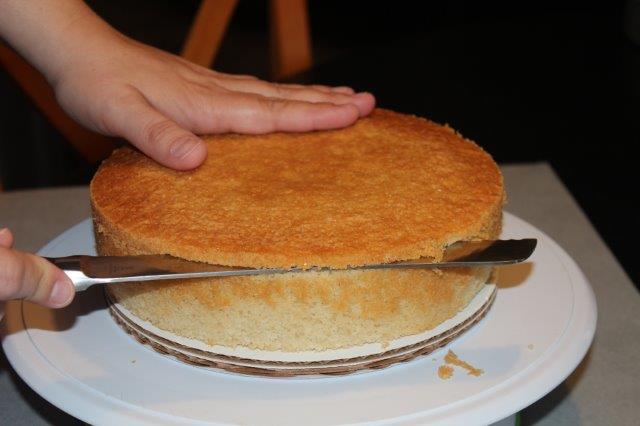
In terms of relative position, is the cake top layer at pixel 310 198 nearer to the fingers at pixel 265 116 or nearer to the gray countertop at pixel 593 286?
the fingers at pixel 265 116

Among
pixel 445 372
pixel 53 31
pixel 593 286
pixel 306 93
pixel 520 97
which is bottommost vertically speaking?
pixel 520 97

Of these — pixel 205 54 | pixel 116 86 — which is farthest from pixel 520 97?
pixel 116 86

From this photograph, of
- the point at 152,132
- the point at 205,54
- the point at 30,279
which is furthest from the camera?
the point at 205,54

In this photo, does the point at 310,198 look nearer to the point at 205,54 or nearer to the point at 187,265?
the point at 187,265

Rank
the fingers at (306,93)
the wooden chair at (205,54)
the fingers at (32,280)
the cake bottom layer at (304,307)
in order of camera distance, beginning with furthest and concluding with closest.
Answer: the wooden chair at (205,54), the fingers at (306,93), the cake bottom layer at (304,307), the fingers at (32,280)

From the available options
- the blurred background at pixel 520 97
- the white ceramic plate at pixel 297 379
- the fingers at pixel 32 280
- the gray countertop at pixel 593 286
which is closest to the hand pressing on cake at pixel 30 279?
the fingers at pixel 32 280

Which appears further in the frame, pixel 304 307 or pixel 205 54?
pixel 205 54

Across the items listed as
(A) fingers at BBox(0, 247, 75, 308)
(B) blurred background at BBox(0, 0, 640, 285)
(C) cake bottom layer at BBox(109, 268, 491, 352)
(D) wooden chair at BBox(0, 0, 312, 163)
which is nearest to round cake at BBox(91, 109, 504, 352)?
(C) cake bottom layer at BBox(109, 268, 491, 352)

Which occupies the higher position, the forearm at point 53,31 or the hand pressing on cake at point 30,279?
the forearm at point 53,31
